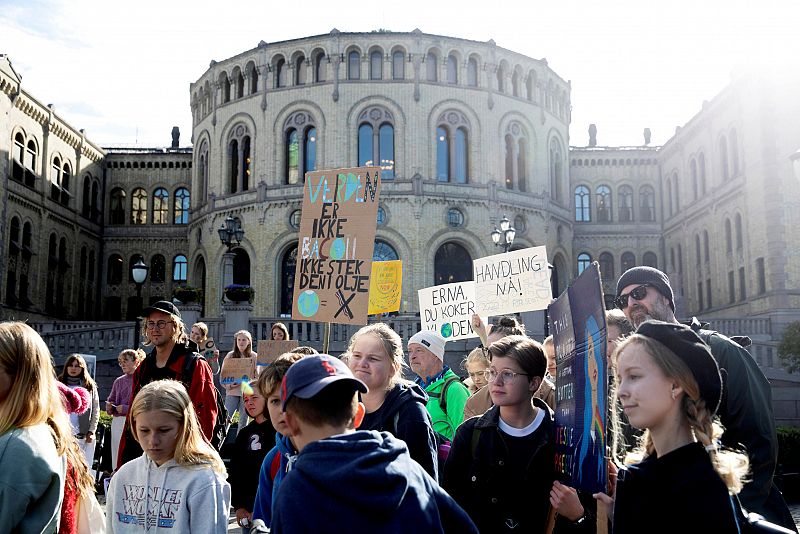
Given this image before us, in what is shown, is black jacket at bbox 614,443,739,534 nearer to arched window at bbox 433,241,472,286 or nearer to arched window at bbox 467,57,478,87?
arched window at bbox 433,241,472,286

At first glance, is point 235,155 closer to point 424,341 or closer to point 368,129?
point 368,129

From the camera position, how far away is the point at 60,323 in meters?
34.0

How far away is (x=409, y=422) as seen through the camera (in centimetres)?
415

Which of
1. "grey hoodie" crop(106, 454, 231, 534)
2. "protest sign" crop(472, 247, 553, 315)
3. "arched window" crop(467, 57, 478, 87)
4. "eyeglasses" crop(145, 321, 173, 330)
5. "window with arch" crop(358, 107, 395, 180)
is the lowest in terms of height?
"grey hoodie" crop(106, 454, 231, 534)

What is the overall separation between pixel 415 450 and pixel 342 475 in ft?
5.39

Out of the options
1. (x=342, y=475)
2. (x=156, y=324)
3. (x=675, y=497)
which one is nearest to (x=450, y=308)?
(x=156, y=324)

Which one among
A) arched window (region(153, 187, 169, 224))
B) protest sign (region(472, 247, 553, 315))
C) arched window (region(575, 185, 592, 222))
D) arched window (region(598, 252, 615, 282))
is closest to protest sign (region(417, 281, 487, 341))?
protest sign (region(472, 247, 553, 315))

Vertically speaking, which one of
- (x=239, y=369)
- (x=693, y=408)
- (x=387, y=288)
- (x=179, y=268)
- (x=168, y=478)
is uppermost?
(x=179, y=268)

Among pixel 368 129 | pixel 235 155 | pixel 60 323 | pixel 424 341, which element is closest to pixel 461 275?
pixel 368 129

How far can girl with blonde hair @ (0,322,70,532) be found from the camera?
3.15 m

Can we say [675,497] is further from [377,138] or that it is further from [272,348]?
[377,138]

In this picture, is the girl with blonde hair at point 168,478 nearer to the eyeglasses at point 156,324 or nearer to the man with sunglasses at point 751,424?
the eyeglasses at point 156,324

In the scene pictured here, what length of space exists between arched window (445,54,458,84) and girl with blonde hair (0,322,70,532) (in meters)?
33.7

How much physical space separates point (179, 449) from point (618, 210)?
144 ft
